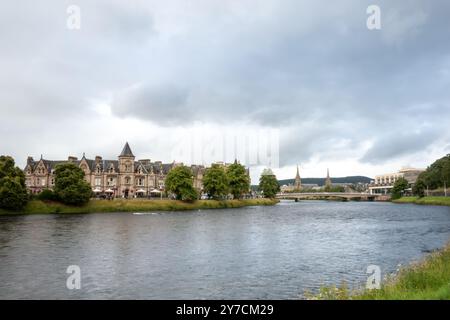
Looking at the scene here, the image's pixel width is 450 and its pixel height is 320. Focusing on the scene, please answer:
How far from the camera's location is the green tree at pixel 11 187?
8869 cm

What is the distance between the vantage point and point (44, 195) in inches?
4028

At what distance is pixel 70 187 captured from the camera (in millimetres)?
100875

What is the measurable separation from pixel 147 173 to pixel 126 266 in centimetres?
12459

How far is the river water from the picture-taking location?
2573cm

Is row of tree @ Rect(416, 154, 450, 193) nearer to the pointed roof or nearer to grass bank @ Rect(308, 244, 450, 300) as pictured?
the pointed roof

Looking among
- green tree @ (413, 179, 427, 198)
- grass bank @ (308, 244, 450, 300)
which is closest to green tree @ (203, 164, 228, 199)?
green tree @ (413, 179, 427, 198)

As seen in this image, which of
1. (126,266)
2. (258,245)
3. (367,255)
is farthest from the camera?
(258,245)

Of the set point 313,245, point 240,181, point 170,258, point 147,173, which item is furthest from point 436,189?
point 170,258

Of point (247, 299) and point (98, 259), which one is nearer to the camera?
point (247, 299)

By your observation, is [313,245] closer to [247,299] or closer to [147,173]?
[247,299]

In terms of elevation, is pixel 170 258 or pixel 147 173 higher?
pixel 147 173

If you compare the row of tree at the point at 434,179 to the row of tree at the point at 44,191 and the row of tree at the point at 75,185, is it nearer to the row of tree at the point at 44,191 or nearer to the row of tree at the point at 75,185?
the row of tree at the point at 75,185

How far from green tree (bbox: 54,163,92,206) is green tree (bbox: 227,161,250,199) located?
5762 cm

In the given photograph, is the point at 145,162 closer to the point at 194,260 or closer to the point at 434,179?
the point at 434,179
